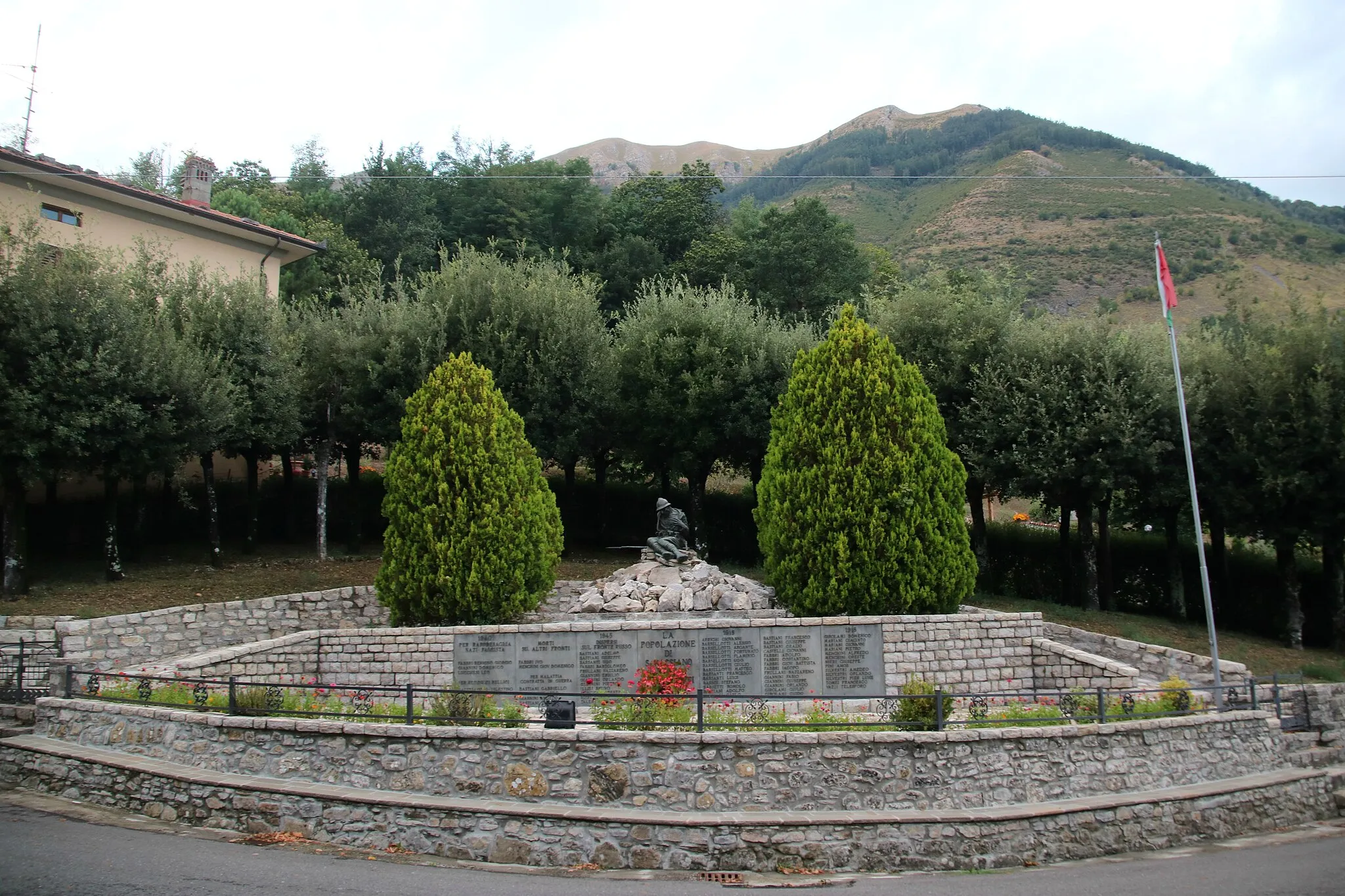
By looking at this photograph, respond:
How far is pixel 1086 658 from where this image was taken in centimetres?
1627

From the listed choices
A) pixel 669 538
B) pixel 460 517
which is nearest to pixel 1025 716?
pixel 669 538

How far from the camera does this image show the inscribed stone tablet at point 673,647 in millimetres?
15773

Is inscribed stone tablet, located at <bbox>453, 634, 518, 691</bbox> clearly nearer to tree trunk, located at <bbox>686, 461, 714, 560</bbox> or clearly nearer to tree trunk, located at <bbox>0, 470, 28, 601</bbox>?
tree trunk, located at <bbox>686, 461, 714, 560</bbox>

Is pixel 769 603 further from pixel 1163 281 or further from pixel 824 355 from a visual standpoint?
pixel 1163 281

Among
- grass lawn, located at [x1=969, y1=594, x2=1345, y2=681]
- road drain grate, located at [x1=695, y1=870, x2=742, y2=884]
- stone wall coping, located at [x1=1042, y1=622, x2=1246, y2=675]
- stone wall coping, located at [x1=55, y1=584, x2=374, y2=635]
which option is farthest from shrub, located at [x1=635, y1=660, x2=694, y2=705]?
grass lawn, located at [x1=969, y1=594, x2=1345, y2=681]

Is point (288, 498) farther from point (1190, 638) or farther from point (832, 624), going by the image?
point (1190, 638)

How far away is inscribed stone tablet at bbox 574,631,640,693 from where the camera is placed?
51.9ft

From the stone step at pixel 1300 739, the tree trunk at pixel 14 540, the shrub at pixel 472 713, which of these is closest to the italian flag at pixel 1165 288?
the stone step at pixel 1300 739

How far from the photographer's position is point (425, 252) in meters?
45.2

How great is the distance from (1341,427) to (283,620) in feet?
81.2

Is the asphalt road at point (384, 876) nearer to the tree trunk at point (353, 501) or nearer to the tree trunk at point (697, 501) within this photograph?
the tree trunk at point (353, 501)

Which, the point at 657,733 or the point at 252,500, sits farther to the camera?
the point at 252,500

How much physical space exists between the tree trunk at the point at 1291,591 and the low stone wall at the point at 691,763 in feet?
49.1

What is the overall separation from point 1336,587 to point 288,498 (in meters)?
29.2
